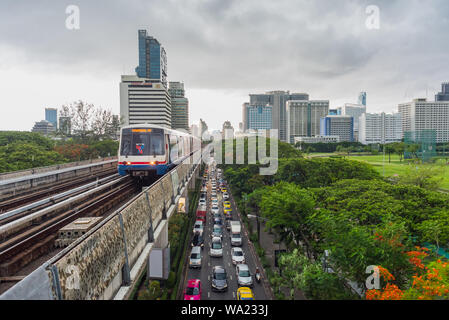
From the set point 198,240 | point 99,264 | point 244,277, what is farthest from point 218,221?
point 99,264

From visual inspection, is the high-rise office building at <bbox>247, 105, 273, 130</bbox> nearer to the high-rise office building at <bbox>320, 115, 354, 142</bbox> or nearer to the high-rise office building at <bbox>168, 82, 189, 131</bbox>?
the high-rise office building at <bbox>320, 115, 354, 142</bbox>

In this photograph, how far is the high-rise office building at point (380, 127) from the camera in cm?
17338

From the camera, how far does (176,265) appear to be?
61.3ft

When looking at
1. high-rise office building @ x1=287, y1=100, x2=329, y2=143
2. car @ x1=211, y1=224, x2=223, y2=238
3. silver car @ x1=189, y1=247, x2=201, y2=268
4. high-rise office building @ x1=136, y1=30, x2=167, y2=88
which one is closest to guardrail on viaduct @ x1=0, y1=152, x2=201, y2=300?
silver car @ x1=189, y1=247, x2=201, y2=268

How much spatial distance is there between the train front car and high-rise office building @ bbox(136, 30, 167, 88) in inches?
4489

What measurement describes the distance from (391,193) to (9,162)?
33925 mm

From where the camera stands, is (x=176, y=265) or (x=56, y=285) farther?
(x=176, y=265)

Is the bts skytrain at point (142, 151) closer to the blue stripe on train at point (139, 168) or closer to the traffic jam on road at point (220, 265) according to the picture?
the blue stripe on train at point (139, 168)

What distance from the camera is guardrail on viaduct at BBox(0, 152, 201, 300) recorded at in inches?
135

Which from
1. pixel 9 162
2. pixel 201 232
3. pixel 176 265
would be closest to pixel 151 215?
Answer: pixel 176 265

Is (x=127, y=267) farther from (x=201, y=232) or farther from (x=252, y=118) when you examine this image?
(x=252, y=118)

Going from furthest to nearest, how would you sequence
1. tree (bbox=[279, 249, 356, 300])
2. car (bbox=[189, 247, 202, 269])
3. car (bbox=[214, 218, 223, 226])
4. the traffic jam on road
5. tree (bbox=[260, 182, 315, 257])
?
1. car (bbox=[214, 218, 223, 226])
2. car (bbox=[189, 247, 202, 269])
3. tree (bbox=[260, 182, 315, 257])
4. the traffic jam on road
5. tree (bbox=[279, 249, 356, 300])

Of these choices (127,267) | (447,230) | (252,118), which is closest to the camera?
(127,267)
